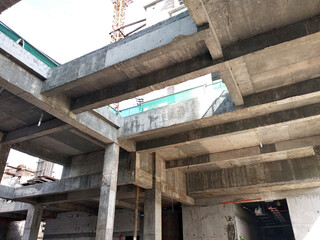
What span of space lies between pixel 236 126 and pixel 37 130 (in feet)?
32.6

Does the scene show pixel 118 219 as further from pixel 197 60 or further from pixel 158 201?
pixel 197 60

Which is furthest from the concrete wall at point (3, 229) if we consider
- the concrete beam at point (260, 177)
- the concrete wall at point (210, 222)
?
the concrete beam at point (260, 177)

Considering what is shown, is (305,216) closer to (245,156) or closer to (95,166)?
(245,156)

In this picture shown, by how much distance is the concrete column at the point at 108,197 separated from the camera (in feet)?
36.7

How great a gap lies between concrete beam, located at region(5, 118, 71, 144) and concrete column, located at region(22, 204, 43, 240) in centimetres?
991

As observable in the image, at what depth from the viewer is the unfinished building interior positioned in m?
7.73

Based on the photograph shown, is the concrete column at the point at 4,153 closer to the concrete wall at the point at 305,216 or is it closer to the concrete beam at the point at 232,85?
the concrete beam at the point at 232,85

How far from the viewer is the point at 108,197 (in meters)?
11.8

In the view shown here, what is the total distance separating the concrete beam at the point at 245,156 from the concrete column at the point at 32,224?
Answer: 476 inches

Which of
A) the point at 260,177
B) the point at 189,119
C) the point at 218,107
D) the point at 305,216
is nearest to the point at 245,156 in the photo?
the point at 260,177

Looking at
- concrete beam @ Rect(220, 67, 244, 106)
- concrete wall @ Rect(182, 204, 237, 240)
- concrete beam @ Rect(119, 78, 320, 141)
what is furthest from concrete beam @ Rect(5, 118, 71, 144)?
concrete wall @ Rect(182, 204, 237, 240)

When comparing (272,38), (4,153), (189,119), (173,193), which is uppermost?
(272,38)

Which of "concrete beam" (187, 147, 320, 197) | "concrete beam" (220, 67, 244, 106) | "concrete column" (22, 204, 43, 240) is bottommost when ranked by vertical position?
"concrete column" (22, 204, 43, 240)

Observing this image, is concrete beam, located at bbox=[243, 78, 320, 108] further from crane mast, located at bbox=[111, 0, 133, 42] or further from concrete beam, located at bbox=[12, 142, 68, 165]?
crane mast, located at bbox=[111, 0, 133, 42]
